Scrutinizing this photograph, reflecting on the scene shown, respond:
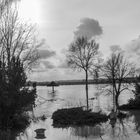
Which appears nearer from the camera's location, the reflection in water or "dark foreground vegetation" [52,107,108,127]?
the reflection in water

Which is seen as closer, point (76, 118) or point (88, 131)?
point (88, 131)

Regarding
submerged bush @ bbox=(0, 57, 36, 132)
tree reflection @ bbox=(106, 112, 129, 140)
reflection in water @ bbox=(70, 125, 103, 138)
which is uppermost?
submerged bush @ bbox=(0, 57, 36, 132)

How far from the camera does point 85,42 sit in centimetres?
4872

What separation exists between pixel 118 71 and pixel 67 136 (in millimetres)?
23542

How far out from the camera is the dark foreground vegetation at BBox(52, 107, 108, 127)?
23.2m

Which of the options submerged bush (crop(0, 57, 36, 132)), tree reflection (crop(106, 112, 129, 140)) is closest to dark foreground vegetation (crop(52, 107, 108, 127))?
tree reflection (crop(106, 112, 129, 140))

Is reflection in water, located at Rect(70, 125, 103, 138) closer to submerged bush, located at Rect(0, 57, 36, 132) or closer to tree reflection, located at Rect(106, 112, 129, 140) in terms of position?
tree reflection, located at Rect(106, 112, 129, 140)

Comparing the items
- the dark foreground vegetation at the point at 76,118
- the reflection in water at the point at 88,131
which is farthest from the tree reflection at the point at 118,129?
the dark foreground vegetation at the point at 76,118

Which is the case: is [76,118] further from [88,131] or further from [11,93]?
[11,93]

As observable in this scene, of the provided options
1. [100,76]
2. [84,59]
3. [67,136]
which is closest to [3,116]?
[67,136]

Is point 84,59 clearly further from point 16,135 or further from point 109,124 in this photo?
point 16,135

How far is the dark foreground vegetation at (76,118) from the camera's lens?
914 inches

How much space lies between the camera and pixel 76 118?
24.1 metres

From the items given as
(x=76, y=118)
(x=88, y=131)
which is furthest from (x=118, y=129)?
(x=76, y=118)
